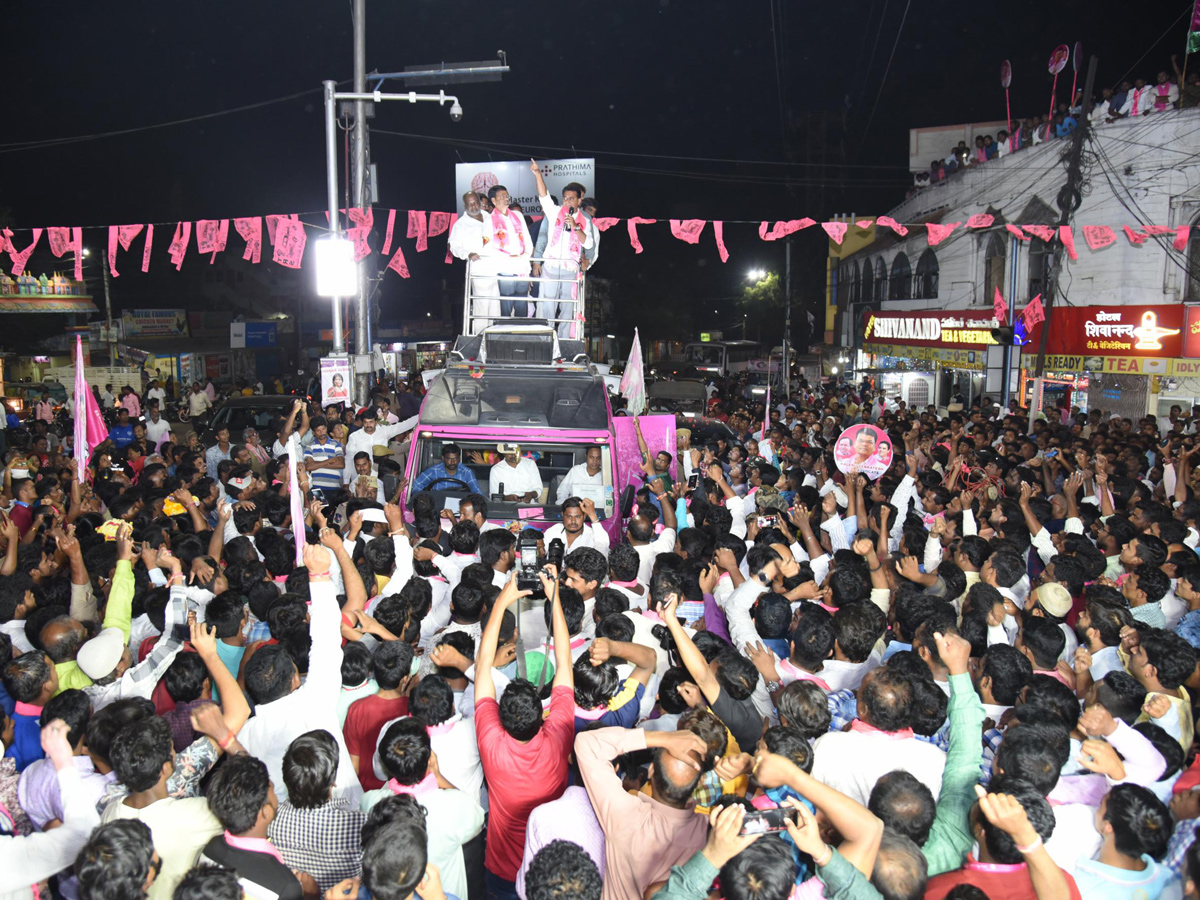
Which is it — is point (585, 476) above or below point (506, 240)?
below

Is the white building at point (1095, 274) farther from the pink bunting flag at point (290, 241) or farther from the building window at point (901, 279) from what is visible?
the pink bunting flag at point (290, 241)

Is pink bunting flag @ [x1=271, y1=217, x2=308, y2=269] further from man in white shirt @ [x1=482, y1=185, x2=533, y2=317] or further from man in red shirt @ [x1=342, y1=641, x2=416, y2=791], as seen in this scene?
man in red shirt @ [x1=342, y1=641, x2=416, y2=791]

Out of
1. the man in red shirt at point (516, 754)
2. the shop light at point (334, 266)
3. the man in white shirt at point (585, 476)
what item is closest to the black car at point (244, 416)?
the shop light at point (334, 266)

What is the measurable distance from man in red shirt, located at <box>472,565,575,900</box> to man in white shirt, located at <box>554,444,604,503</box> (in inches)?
184

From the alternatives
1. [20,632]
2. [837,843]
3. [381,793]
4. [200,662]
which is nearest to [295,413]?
[20,632]

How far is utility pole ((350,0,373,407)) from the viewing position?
43.3 feet

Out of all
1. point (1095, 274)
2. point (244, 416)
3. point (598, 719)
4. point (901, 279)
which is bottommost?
point (598, 719)

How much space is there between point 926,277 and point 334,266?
22.7 m

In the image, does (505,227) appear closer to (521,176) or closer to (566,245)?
(566,245)

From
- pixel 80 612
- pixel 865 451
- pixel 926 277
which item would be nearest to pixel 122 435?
pixel 80 612

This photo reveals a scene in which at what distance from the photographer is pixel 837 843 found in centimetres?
304

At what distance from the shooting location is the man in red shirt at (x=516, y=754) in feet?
11.1

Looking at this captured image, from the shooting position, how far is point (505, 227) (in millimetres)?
10953

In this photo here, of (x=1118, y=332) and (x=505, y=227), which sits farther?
(x=1118, y=332)
